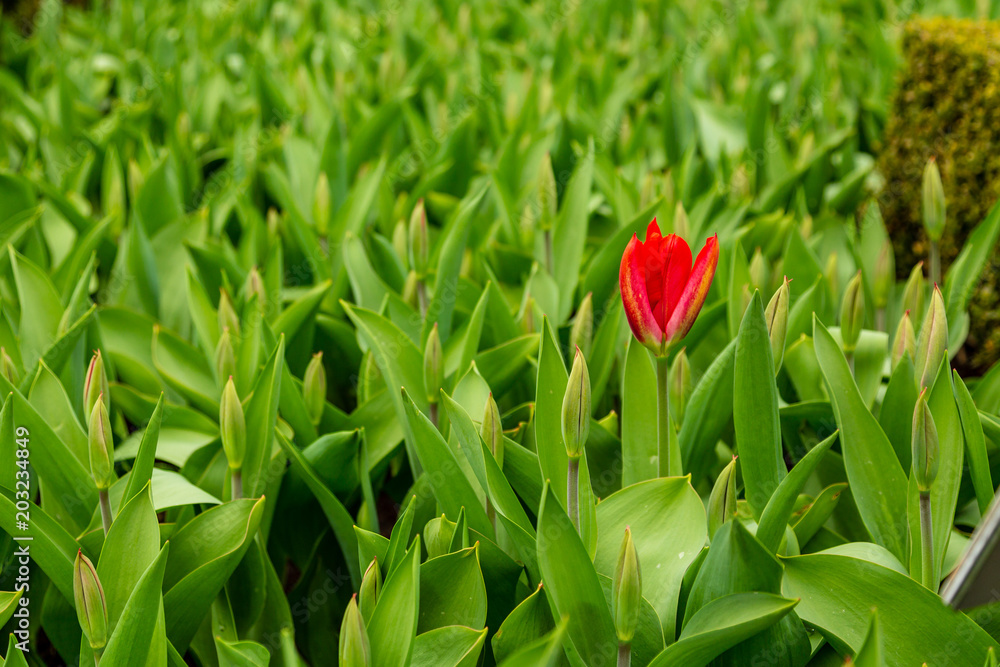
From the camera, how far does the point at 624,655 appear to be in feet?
3.35

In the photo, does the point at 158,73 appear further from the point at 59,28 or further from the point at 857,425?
the point at 857,425

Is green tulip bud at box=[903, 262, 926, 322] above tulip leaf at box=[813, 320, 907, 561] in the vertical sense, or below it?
above

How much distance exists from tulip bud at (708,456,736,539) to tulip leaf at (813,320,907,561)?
0.21 m

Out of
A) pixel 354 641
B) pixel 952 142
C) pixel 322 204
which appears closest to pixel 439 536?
pixel 354 641

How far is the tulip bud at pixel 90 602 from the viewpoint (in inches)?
39.6

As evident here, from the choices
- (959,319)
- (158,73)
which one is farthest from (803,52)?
(158,73)

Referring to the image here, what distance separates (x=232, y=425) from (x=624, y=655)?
0.62 m

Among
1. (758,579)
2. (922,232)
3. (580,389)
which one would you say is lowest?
(922,232)

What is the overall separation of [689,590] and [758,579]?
14 centimetres

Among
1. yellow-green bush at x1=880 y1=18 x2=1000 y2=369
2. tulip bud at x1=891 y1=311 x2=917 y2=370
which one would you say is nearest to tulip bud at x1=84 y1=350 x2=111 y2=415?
tulip bud at x1=891 y1=311 x2=917 y2=370

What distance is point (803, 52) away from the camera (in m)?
3.17

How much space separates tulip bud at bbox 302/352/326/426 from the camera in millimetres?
1519

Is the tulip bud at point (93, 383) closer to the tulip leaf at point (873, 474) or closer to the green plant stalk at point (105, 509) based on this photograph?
the green plant stalk at point (105, 509)

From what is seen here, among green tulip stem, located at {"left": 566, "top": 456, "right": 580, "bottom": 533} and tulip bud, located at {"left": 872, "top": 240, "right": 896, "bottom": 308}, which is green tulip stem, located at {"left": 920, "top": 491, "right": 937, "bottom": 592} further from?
tulip bud, located at {"left": 872, "top": 240, "right": 896, "bottom": 308}
